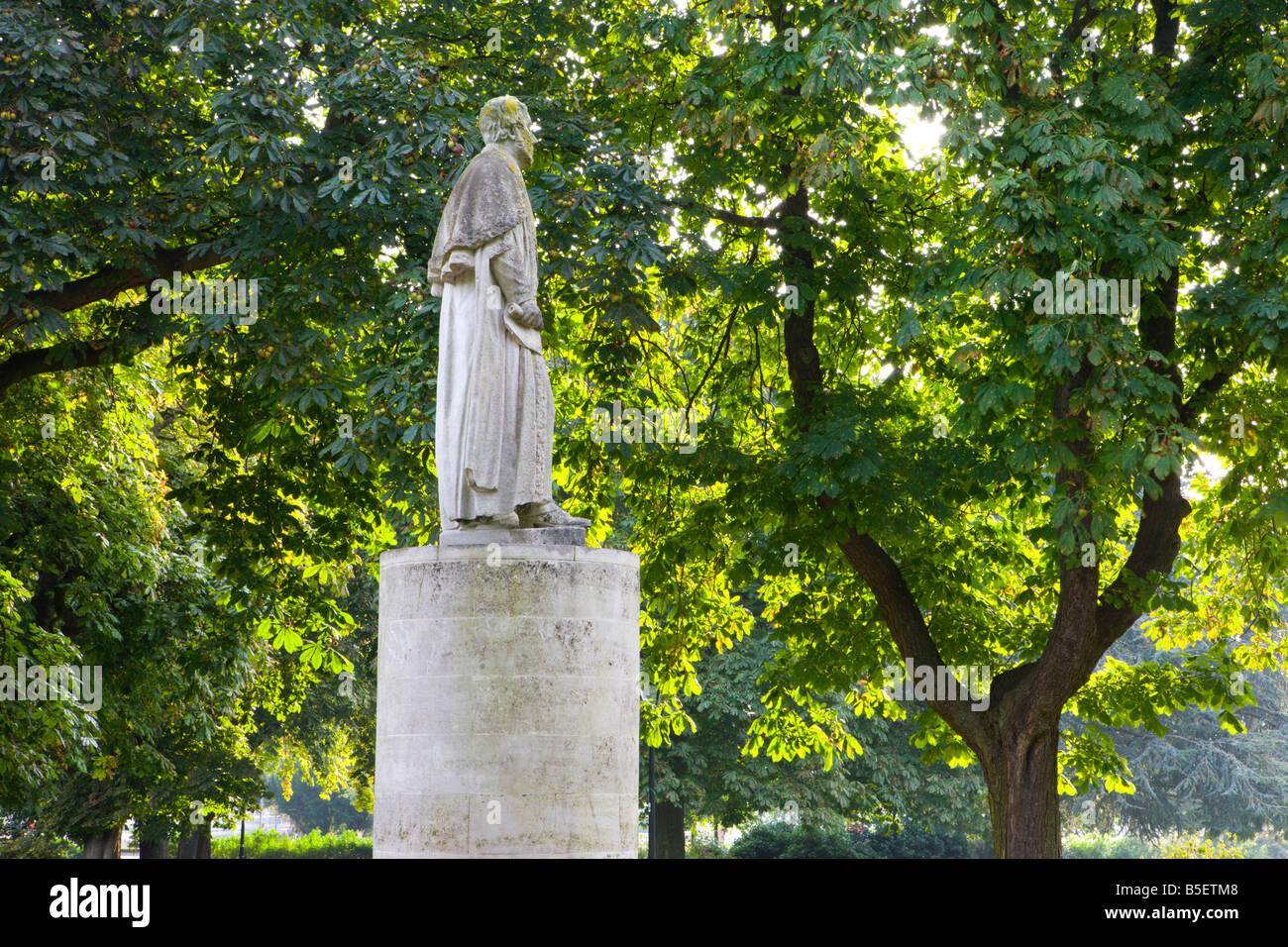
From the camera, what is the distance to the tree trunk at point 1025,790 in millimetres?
14898

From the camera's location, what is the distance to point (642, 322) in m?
14.1

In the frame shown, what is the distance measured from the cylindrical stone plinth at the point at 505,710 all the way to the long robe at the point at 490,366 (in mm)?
512

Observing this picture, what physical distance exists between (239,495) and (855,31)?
29.1 feet

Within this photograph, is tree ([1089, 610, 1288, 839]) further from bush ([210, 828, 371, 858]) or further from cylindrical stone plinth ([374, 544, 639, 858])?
cylindrical stone plinth ([374, 544, 639, 858])

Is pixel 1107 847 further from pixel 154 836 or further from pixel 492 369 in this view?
pixel 492 369

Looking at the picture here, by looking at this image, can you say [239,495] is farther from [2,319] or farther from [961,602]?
[961,602]

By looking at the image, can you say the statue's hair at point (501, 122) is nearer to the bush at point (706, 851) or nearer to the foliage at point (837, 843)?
the foliage at point (837, 843)

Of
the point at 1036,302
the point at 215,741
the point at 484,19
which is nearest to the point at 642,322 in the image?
the point at 1036,302

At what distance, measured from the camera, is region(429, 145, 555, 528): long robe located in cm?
868

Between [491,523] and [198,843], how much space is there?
25.6 metres

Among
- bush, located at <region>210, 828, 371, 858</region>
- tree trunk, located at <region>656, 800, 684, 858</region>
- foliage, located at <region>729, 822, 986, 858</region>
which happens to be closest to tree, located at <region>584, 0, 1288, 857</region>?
tree trunk, located at <region>656, 800, 684, 858</region>

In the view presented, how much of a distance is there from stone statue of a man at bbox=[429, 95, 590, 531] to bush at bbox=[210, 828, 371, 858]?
102 ft

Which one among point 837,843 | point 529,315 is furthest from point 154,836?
point 529,315

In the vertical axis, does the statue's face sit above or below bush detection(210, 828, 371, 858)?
above
